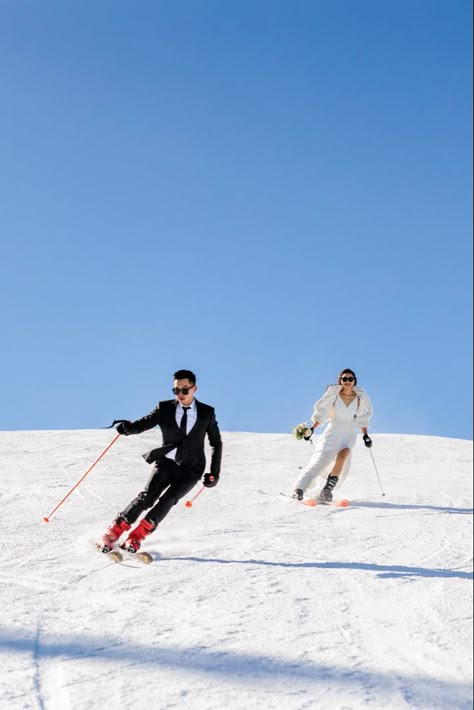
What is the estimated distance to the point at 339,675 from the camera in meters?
3.40

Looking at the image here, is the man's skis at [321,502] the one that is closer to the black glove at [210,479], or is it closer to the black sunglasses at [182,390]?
the black glove at [210,479]

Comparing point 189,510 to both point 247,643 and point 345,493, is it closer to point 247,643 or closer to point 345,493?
point 345,493

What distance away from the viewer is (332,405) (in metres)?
8.70

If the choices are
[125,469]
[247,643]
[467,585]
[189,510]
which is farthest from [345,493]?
[247,643]

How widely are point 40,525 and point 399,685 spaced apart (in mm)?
4733

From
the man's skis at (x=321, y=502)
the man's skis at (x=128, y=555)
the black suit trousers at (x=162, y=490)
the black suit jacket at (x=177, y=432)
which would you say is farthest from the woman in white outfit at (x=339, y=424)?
the man's skis at (x=128, y=555)

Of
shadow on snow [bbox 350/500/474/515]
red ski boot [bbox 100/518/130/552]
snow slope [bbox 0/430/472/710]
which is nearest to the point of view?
snow slope [bbox 0/430/472/710]

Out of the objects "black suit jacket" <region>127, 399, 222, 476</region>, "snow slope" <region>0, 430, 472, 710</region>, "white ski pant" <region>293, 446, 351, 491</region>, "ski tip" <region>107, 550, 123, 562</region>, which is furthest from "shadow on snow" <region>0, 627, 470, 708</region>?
"white ski pant" <region>293, 446, 351, 491</region>

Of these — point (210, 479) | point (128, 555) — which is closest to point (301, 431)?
point (210, 479)

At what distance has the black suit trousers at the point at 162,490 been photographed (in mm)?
5941

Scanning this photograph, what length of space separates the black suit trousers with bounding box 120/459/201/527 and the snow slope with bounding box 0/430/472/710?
38cm

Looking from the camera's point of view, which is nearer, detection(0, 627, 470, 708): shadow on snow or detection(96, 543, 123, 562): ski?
detection(0, 627, 470, 708): shadow on snow

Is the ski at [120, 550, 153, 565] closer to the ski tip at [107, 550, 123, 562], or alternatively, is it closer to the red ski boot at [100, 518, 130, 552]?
the ski tip at [107, 550, 123, 562]

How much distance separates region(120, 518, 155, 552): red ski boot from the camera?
226 inches
